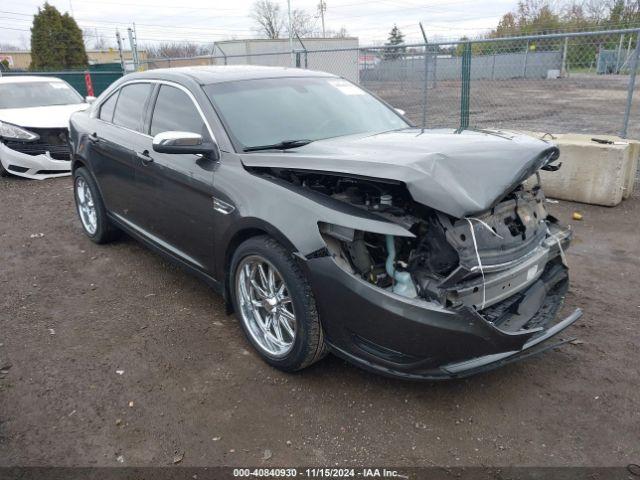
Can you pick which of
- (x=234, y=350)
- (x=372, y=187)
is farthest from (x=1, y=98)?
(x=372, y=187)

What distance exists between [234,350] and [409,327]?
4.74 ft

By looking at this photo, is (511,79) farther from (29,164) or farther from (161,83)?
(161,83)

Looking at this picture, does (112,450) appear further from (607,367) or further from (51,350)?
(607,367)

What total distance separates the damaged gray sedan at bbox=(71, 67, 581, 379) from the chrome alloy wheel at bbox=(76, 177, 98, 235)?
1631 millimetres

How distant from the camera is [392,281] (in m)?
2.71

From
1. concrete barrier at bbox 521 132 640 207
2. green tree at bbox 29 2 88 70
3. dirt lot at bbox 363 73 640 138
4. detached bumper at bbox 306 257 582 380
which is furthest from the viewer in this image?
green tree at bbox 29 2 88 70

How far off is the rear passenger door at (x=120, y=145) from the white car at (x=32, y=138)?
409 cm

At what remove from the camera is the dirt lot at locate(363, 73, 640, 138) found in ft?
42.9

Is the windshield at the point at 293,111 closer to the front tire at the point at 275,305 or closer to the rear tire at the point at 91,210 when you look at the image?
the front tire at the point at 275,305

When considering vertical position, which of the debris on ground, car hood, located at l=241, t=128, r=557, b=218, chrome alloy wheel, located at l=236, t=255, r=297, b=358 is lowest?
the debris on ground

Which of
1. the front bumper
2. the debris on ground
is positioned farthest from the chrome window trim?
the front bumper

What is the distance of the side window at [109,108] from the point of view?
16.0 feet

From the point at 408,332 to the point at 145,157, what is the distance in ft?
8.55

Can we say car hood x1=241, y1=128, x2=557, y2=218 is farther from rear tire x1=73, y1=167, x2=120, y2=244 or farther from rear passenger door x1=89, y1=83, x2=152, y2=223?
rear tire x1=73, y1=167, x2=120, y2=244
